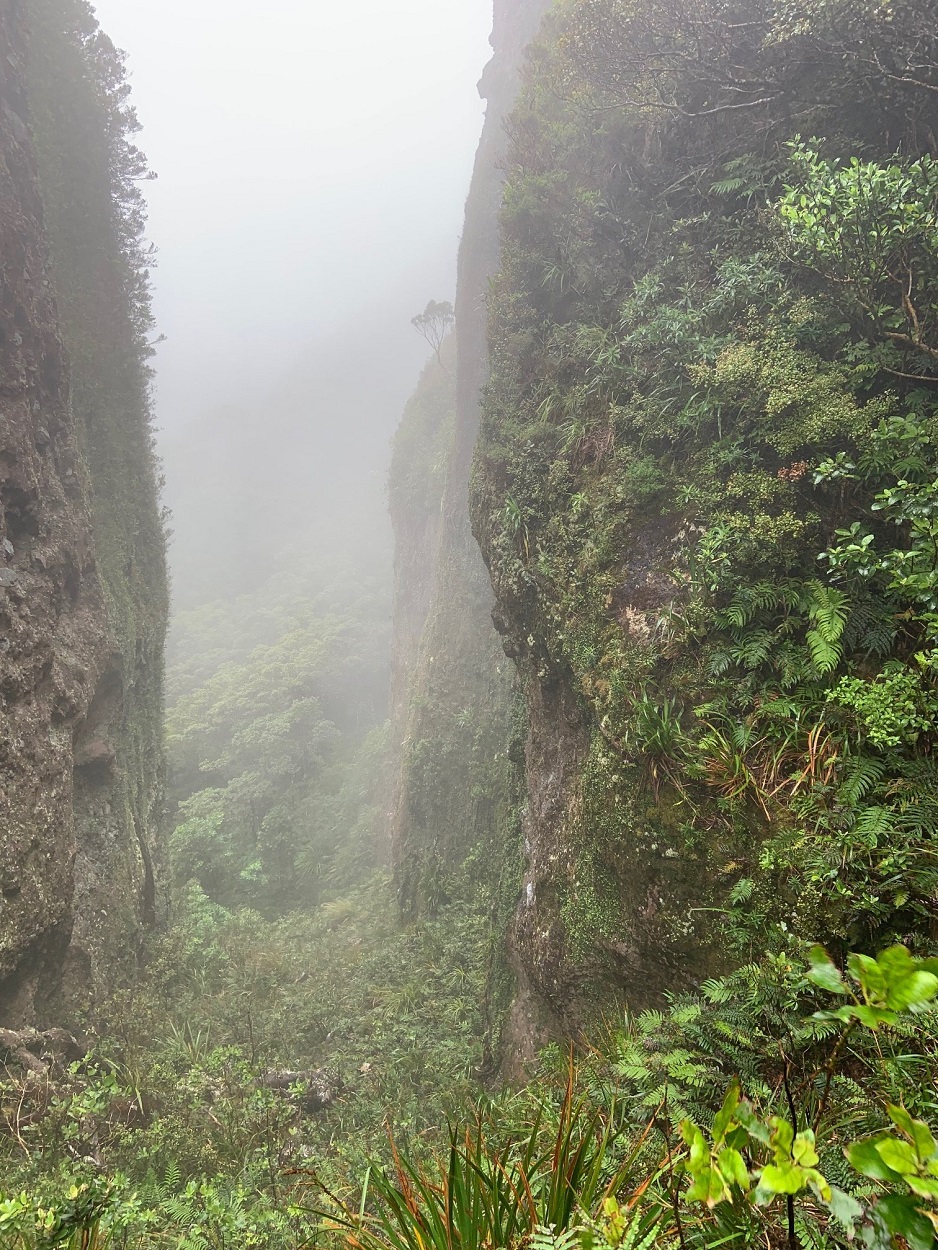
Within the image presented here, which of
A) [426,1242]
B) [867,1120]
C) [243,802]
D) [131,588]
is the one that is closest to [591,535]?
[867,1120]

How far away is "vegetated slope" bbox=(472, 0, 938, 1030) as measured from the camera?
147 inches

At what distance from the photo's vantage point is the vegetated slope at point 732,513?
374 cm

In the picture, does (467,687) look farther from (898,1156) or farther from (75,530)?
(898,1156)

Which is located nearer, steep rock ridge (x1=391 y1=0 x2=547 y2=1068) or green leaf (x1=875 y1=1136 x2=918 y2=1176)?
green leaf (x1=875 y1=1136 x2=918 y2=1176)

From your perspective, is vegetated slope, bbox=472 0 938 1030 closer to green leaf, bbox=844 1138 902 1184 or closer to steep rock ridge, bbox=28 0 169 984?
green leaf, bbox=844 1138 902 1184

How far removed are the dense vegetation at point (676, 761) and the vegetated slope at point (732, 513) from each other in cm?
4

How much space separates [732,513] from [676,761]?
2346mm

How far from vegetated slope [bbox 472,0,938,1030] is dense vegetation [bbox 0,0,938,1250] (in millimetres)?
36

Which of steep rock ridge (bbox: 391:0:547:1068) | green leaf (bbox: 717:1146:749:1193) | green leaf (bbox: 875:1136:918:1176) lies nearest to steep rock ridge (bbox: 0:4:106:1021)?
steep rock ridge (bbox: 391:0:547:1068)

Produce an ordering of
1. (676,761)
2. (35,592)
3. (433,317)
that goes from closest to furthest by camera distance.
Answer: (676,761)
(35,592)
(433,317)

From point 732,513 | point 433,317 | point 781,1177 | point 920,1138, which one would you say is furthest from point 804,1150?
point 433,317

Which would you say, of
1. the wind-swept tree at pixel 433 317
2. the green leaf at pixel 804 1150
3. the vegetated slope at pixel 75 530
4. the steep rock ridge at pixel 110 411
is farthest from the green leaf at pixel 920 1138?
the wind-swept tree at pixel 433 317

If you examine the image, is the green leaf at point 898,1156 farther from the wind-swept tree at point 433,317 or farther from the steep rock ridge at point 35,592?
the wind-swept tree at point 433,317

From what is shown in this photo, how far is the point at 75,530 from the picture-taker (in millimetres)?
8500
